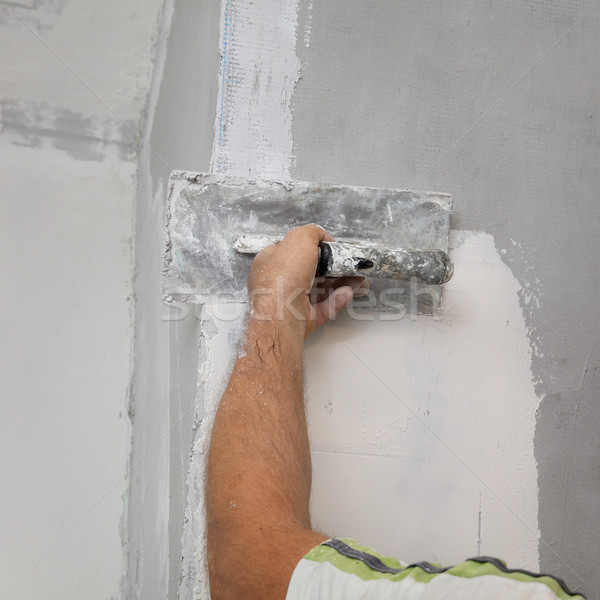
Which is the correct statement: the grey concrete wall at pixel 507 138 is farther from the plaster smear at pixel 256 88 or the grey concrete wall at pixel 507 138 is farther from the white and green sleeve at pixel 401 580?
the white and green sleeve at pixel 401 580

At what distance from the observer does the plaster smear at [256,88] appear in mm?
1205

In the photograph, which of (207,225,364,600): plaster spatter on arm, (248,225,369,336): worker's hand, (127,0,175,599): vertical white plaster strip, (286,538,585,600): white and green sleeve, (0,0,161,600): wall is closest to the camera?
(286,538,585,600): white and green sleeve

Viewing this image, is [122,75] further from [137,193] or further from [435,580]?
[435,580]

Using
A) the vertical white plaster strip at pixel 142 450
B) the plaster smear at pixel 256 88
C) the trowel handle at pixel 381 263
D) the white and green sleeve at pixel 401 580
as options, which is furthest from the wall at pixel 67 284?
the white and green sleeve at pixel 401 580

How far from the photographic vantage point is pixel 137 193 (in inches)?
70.3

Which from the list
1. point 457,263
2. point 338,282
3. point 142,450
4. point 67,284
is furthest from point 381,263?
point 67,284

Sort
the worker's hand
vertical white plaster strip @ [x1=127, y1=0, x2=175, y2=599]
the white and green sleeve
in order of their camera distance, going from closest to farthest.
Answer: the white and green sleeve
the worker's hand
vertical white plaster strip @ [x1=127, y1=0, x2=175, y2=599]

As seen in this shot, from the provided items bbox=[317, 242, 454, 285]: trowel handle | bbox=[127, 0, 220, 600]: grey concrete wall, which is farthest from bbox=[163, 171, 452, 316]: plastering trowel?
bbox=[127, 0, 220, 600]: grey concrete wall

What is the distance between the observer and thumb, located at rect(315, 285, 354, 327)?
3.76ft

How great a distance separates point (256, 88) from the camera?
1221 mm

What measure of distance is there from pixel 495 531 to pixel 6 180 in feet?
5.41

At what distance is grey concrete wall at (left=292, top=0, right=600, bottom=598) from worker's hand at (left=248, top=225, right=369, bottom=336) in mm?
214

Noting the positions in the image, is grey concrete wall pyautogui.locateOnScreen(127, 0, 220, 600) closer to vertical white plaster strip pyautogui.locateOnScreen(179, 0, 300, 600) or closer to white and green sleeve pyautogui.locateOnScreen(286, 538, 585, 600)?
vertical white plaster strip pyautogui.locateOnScreen(179, 0, 300, 600)

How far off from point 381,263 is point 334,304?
0.42 ft
